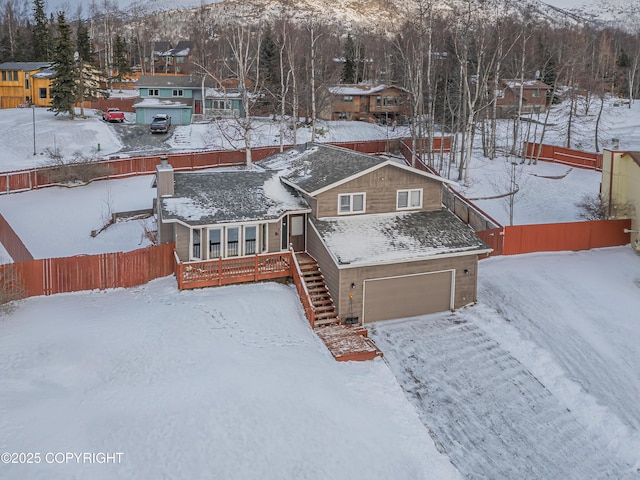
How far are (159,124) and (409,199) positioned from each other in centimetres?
3582

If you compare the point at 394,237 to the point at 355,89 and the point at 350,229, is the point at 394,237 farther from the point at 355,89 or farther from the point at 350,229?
the point at 355,89

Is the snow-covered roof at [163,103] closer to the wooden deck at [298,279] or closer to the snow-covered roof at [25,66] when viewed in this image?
the snow-covered roof at [25,66]

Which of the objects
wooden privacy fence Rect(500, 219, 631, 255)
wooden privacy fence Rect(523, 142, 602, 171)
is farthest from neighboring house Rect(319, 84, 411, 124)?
wooden privacy fence Rect(500, 219, 631, 255)

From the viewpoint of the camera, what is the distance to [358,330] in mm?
21234

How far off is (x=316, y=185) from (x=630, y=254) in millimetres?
16240

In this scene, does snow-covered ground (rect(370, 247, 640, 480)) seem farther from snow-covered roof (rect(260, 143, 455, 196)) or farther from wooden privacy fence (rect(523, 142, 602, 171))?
wooden privacy fence (rect(523, 142, 602, 171))

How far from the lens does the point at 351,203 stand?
24.2 meters

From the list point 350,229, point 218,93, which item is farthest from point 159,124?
point 350,229

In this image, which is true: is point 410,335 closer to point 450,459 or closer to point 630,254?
point 450,459

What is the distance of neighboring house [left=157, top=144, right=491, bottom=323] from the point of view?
73.1ft

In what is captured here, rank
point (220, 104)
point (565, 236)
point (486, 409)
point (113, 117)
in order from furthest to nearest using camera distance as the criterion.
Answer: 1. point (220, 104)
2. point (113, 117)
3. point (565, 236)
4. point (486, 409)

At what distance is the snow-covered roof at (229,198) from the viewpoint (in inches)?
890

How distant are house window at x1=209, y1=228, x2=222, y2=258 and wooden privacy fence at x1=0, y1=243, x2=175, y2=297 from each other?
156 cm

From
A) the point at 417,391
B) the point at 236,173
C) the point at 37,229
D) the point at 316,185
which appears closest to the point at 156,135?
the point at 37,229
